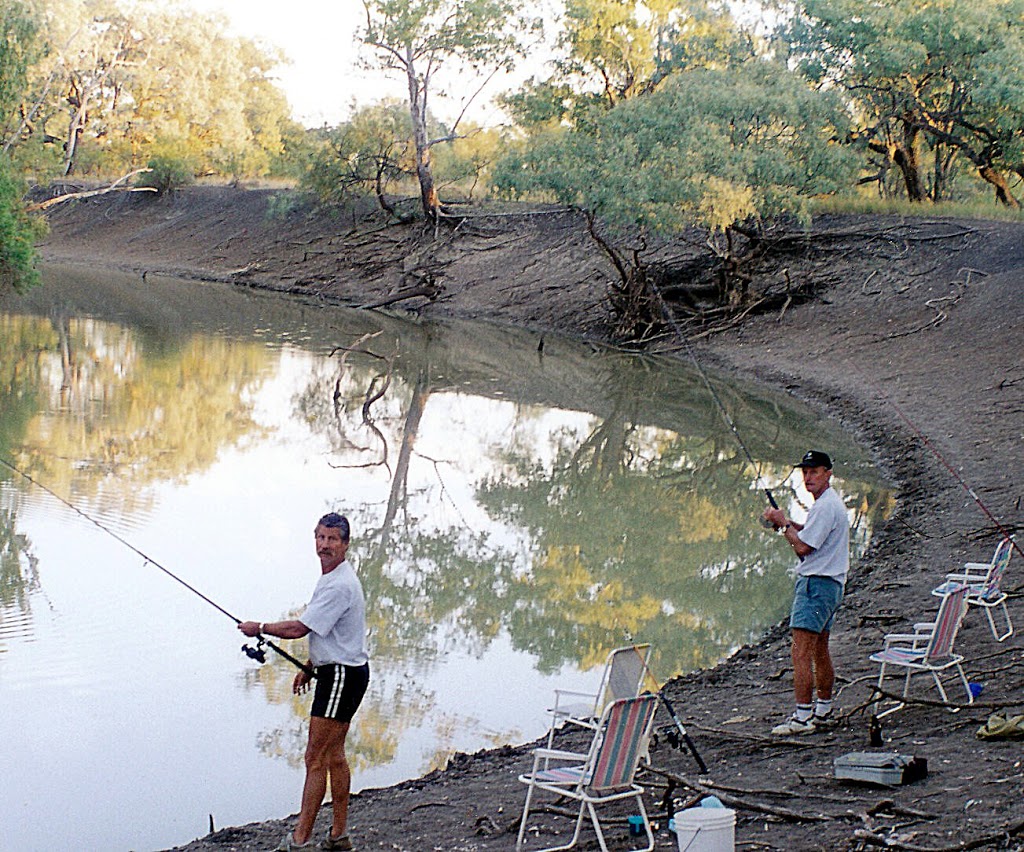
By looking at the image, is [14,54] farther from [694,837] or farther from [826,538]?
[694,837]

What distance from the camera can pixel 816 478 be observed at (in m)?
6.95

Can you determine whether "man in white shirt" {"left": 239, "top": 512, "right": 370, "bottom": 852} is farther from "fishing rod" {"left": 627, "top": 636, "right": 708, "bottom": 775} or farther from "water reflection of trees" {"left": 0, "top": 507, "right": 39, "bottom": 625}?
"water reflection of trees" {"left": 0, "top": 507, "right": 39, "bottom": 625}

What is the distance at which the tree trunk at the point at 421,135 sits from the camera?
4481 centimetres

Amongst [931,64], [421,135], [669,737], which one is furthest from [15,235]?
[669,737]

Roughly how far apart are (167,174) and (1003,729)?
55352mm

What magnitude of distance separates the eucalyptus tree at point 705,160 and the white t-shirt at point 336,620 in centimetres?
2208

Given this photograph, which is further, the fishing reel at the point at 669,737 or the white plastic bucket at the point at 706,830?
the fishing reel at the point at 669,737

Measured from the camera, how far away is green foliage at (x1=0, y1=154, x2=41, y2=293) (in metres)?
26.1

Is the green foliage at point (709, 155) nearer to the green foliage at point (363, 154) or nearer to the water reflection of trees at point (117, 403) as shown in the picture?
the water reflection of trees at point (117, 403)

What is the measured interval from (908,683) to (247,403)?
16.3 m

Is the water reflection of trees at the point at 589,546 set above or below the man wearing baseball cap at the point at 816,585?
below

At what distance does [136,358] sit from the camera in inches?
1075

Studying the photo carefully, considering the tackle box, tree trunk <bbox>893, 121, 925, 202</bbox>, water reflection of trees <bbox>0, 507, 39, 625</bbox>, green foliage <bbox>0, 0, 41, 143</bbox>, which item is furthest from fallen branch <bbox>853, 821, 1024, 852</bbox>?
tree trunk <bbox>893, 121, 925, 202</bbox>

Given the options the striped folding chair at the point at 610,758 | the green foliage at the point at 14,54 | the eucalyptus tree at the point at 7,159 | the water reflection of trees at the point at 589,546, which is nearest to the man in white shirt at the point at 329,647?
the striped folding chair at the point at 610,758
